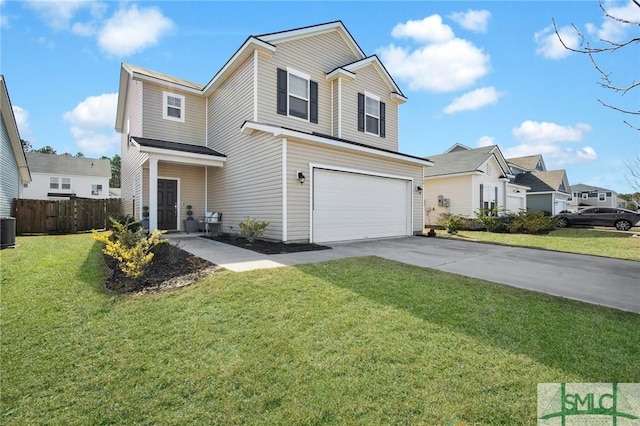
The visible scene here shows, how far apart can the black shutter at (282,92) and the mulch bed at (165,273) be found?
6.24 meters

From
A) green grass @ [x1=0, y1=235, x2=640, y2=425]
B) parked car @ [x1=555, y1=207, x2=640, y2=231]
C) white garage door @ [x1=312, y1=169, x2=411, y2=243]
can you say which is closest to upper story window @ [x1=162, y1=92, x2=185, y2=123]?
white garage door @ [x1=312, y1=169, x2=411, y2=243]

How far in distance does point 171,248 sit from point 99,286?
88.1 inches

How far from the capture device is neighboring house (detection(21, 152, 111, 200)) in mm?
27875

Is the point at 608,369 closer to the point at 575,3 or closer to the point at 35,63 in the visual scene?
the point at 575,3

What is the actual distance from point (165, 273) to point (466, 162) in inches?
789

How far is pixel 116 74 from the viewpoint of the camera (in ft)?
45.8

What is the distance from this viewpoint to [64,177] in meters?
29.4

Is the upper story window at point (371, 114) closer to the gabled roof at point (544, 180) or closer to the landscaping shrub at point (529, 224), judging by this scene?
the landscaping shrub at point (529, 224)

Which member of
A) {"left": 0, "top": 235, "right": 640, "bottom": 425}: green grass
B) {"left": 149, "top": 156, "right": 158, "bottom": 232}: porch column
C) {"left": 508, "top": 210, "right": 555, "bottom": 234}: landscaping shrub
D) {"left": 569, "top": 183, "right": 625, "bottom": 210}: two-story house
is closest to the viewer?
{"left": 0, "top": 235, "right": 640, "bottom": 425}: green grass

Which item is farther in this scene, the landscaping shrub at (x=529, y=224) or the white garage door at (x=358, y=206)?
the landscaping shrub at (x=529, y=224)

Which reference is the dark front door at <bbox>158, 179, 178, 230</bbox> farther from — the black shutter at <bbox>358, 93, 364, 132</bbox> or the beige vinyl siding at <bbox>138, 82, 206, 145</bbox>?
Answer: the black shutter at <bbox>358, 93, 364, 132</bbox>

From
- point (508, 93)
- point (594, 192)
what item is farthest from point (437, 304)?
point (594, 192)

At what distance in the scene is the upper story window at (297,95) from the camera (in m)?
11.0

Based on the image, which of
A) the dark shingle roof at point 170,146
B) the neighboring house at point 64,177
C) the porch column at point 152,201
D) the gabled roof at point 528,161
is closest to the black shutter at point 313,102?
the dark shingle roof at point 170,146
